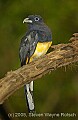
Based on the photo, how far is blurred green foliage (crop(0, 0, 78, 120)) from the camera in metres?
4.85

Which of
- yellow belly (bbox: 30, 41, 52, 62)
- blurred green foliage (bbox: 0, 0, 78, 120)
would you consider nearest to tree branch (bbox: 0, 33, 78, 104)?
yellow belly (bbox: 30, 41, 52, 62)

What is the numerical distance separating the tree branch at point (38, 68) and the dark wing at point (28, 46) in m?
0.23

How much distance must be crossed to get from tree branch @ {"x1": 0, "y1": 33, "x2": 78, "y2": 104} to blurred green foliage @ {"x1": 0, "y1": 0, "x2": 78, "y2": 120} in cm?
172

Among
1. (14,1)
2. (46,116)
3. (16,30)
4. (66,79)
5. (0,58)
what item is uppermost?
(14,1)

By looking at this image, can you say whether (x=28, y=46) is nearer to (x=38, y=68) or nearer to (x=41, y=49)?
→ (x=41, y=49)

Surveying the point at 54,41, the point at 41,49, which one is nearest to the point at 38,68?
the point at 41,49

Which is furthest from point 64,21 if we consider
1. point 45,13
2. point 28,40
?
point 28,40

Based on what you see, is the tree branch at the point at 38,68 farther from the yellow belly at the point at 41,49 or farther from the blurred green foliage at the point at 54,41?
the blurred green foliage at the point at 54,41

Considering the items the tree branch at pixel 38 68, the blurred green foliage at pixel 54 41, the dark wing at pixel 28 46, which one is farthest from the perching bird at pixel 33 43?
the blurred green foliage at pixel 54 41

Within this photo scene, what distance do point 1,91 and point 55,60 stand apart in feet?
1.43

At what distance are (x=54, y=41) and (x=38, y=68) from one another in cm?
195

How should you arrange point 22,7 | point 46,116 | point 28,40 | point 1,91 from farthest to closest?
point 46,116 < point 22,7 < point 28,40 < point 1,91

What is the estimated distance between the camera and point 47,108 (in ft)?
16.6

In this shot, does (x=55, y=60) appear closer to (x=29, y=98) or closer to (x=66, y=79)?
(x=29, y=98)
